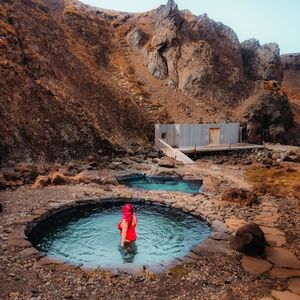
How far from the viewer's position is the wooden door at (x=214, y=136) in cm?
3141

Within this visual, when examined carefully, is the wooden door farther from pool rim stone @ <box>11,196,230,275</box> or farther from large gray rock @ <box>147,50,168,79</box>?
pool rim stone @ <box>11,196,230,275</box>

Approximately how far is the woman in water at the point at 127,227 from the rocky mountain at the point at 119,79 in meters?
13.0

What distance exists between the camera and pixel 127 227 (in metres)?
10.1

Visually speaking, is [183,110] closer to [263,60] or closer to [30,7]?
[263,60]

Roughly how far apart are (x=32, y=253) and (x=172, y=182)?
41.8ft

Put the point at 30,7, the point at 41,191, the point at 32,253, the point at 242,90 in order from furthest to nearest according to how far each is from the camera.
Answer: the point at 242,90 → the point at 30,7 → the point at 41,191 → the point at 32,253

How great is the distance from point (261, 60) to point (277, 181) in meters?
27.1

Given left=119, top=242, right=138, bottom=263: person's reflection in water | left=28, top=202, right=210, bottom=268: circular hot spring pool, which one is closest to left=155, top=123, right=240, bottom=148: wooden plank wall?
left=28, top=202, right=210, bottom=268: circular hot spring pool

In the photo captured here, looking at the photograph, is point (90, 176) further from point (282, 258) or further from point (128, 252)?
point (282, 258)

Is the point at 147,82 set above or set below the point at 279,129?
above

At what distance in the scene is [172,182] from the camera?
20516 mm

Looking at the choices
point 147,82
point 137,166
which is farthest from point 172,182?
point 147,82

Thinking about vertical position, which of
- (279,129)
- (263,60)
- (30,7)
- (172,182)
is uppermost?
(30,7)

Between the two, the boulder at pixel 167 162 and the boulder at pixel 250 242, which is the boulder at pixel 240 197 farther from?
the boulder at pixel 167 162
